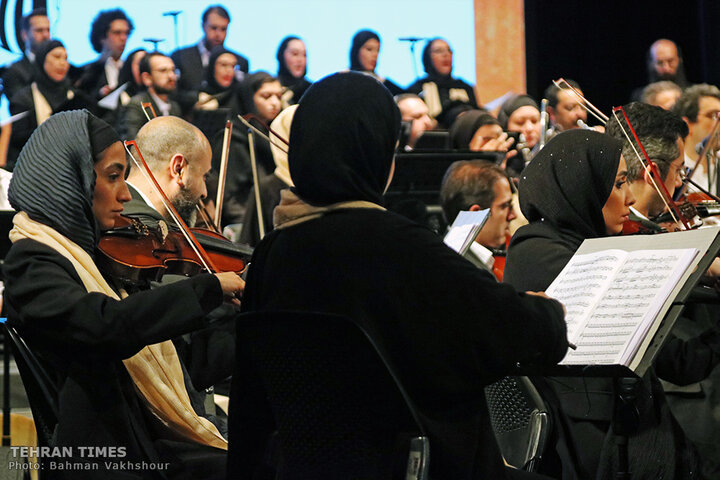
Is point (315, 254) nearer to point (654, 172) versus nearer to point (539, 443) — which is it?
point (539, 443)

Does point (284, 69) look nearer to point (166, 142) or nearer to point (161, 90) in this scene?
point (161, 90)

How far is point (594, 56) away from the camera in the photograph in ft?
30.5

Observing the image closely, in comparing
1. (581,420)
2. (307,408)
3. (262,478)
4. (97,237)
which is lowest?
(581,420)

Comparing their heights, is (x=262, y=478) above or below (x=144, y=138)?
below

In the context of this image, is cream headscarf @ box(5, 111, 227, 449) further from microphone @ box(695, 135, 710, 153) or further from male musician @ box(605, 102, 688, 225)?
microphone @ box(695, 135, 710, 153)

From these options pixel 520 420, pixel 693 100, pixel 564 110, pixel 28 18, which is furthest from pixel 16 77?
pixel 520 420

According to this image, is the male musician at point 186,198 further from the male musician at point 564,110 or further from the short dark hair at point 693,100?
the male musician at point 564,110

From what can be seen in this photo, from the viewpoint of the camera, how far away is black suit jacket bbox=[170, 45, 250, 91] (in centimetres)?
676

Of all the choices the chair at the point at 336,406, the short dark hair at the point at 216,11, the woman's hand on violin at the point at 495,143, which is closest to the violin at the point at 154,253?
the chair at the point at 336,406

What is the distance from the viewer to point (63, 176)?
2168mm

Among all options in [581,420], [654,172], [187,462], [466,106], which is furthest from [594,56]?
[187,462]

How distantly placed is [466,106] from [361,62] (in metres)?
0.80

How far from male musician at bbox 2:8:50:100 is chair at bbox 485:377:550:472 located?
4529 mm

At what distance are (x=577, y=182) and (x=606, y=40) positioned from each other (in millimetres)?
7109
